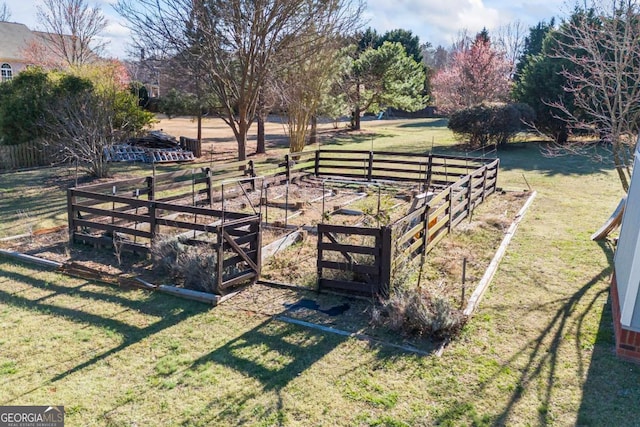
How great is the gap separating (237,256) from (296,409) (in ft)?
10.1

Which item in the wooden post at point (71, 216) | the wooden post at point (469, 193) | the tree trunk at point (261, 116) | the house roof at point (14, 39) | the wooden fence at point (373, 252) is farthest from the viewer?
the house roof at point (14, 39)

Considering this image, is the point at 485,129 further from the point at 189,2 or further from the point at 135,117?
A: the point at 135,117

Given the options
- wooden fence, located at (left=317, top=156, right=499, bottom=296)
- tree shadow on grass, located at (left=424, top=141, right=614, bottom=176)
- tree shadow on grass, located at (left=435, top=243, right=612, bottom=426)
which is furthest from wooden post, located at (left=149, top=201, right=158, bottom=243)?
tree shadow on grass, located at (left=424, top=141, right=614, bottom=176)

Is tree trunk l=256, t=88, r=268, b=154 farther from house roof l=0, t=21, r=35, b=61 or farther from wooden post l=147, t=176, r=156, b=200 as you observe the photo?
house roof l=0, t=21, r=35, b=61

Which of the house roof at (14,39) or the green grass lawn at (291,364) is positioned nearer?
the green grass lawn at (291,364)

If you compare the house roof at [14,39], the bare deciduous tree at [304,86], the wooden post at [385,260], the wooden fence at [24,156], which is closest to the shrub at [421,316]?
the wooden post at [385,260]

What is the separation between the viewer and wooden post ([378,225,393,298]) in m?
6.33

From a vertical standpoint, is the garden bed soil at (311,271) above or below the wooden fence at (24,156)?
below

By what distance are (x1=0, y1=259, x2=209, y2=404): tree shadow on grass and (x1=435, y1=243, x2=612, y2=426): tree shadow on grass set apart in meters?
3.46

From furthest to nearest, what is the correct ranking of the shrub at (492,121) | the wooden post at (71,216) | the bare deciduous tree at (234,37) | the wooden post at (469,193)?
the shrub at (492,121) < the bare deciduous tree at (234,37) < the wooden post at (469,193) < the wooden post at (71,216)

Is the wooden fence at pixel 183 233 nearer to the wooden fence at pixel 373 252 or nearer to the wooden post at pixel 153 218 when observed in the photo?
the wooden post at pixel 153 218

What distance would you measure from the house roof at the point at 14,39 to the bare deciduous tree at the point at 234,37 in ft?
118

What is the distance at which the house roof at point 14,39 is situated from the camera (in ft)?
150

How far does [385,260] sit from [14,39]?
177ft
